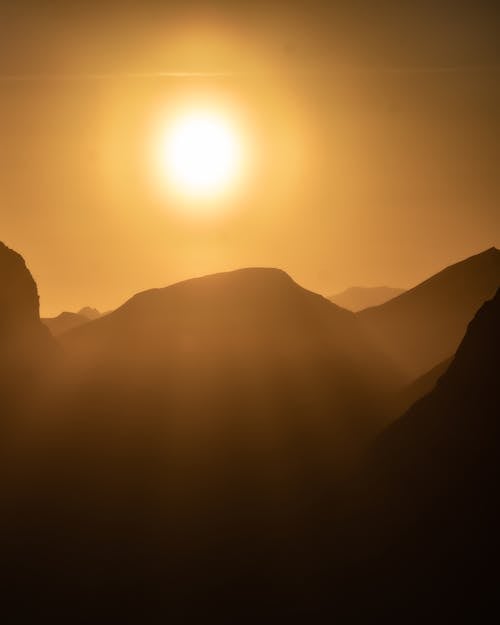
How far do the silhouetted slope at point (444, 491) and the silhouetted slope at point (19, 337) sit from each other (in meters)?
39.3

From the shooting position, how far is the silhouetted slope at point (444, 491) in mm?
33094

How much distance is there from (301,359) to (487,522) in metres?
36.9

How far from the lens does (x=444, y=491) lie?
3744 centimetres

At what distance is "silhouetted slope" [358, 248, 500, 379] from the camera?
308 ft

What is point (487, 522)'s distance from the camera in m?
33.9

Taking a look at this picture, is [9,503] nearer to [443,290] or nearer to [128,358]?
[128,358]

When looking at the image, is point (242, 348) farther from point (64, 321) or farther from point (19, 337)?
point (64, 321)

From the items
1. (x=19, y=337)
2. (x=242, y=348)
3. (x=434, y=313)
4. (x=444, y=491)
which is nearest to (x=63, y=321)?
(x=19, y=337)

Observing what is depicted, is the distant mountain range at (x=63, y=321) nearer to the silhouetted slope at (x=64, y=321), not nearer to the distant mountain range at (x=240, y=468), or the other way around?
the silhouetted slope at (x=64, y=321)

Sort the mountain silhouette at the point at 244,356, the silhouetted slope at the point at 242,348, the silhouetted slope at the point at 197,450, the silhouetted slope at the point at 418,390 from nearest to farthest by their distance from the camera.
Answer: the silhouetted slope at the point at 197,450 → the silhouetted slope at the point at 418,390 → the mountain silhouette at the point at 244,356 → the silhouetted slope at the point at 242,348

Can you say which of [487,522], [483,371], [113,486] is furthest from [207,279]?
[487,522]

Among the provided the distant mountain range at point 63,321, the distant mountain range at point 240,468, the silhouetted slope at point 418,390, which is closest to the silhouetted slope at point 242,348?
the distant mountain range at point 240,468

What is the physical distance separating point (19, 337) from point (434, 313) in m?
71.9

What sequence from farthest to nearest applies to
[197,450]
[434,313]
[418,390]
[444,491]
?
[434,313]
[418,390]
[197,450]
[444,491]
